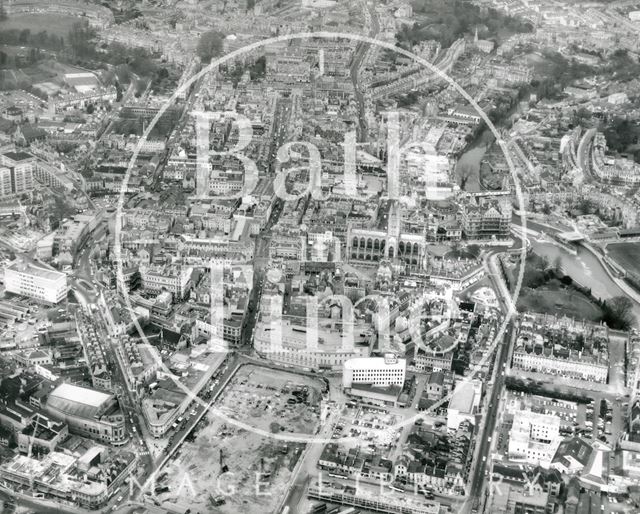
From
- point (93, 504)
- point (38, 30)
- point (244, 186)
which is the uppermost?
point (38, 30)

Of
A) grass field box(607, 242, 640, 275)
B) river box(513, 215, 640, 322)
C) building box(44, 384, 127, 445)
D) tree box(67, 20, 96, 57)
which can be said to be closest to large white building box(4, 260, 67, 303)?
building box(44, 384, 127, 445)

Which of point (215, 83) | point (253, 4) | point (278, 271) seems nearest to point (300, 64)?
point (215, 83)

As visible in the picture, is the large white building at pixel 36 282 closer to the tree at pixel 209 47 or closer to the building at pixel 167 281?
the building at pixel 167 281

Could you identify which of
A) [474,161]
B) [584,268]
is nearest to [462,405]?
[584,268]

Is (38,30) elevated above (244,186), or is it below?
above

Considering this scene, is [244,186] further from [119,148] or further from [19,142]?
[19,142]

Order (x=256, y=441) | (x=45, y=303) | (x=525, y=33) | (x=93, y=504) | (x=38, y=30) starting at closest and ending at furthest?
1. (x=93, y=504)
2. (x=256, y=441)
3. (x=45, y=303)
4. (x=38, y=30)
5. (x=525, y=33)

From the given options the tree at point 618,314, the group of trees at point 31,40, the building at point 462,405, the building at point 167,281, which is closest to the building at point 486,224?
the tree at point 618,314
